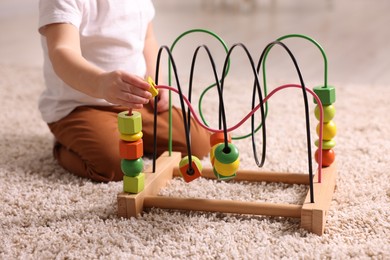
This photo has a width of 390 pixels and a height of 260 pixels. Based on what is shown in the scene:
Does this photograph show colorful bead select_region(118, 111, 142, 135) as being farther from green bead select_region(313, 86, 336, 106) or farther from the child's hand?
green bead select_region(313, 86, 336, 106)

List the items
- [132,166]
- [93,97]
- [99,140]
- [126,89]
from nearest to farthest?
[126,89], [132,166], [93,97], [99,140]

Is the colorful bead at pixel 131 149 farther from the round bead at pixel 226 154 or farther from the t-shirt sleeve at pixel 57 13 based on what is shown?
the t-shirt sleeve at pixel 57 13

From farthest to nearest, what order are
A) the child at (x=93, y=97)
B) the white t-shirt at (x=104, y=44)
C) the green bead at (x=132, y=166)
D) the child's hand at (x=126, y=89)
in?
1. the white t-shirt at (x=104, y=44)
2. the child at (x=93, y=97)
3. the green bead at (x=132, y=166)
4. the child's hand at (x=126, y=89)

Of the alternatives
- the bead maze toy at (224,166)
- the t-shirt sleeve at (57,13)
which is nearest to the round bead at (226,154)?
the bead maze toy at (224,166)

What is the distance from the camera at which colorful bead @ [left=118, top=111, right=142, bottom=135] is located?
88cm

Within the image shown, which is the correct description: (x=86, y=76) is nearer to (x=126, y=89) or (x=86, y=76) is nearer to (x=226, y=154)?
(x=126, y=89)

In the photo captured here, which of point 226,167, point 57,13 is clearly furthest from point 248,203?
point 57,13

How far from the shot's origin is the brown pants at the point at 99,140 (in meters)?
1.12

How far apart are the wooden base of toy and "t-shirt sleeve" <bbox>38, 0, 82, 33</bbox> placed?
27 cm

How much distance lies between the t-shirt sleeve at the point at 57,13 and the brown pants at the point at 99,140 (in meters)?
0.21

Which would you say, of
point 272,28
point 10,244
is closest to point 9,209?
point 10,244

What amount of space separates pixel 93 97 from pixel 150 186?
0.57ft

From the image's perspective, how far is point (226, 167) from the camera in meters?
0.88

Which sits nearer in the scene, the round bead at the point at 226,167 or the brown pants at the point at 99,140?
the round bead at the point at 226,167
